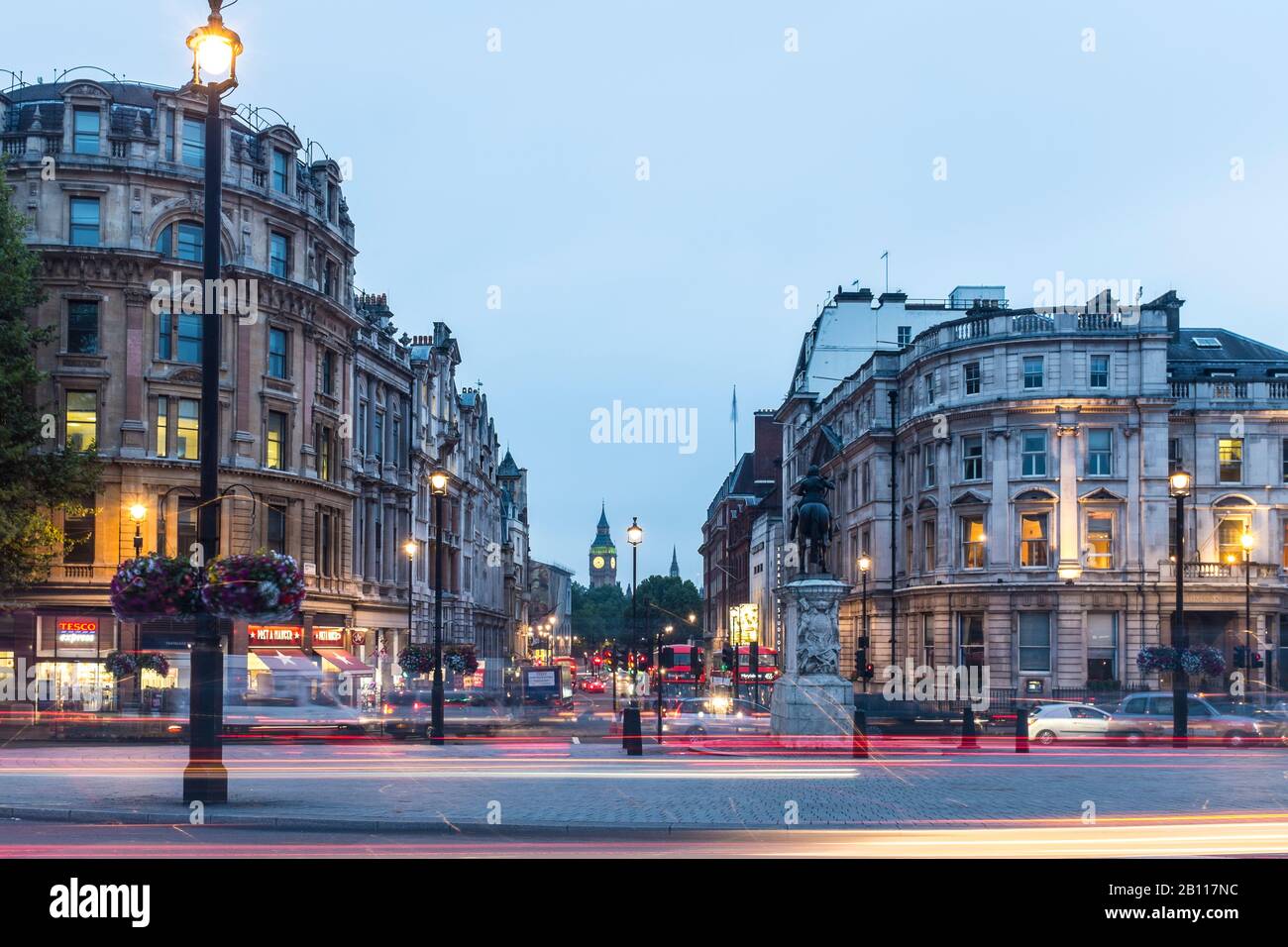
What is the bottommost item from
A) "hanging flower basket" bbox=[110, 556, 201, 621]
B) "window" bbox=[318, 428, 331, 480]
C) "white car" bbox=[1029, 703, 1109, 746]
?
"white car" bbox=[1029, 703, 1109, 746]

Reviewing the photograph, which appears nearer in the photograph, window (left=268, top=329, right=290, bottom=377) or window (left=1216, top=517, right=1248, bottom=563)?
window (left=268, top=329, right=290, bottom=377)

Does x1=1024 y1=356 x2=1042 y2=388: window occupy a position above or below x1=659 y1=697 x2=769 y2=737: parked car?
above

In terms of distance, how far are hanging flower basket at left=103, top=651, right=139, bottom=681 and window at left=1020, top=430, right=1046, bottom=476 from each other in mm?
37437

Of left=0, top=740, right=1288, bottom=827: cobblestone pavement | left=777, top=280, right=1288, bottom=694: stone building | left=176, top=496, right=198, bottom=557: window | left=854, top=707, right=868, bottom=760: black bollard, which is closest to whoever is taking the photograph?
left=0, top=740, right=1288, bottom=827: cobblestone pavement

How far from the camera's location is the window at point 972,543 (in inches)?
2488

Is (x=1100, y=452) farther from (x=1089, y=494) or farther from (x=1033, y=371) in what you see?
(x=1033, y=371)

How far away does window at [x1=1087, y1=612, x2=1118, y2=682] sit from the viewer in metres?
60.8

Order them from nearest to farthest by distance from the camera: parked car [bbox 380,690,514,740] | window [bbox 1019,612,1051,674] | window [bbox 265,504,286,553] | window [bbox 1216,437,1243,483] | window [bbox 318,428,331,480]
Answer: parked car [bbox 380,690,514,740]
window [bbox 265,504,286,553]
window [bbox 318,428,331,480]
window [bbox 1019,612,1051,674]
window [bbox 1216,437,1243,483]

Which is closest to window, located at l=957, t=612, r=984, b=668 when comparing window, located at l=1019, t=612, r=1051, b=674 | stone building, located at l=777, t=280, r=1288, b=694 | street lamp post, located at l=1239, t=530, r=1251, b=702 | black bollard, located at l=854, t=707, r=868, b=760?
stone building, located at l=777, t=280, r=1288, b=694

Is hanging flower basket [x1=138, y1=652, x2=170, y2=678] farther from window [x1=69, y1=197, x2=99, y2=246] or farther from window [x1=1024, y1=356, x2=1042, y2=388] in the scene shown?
window [x1=1024, y1=356, x2=1042, y2=388]

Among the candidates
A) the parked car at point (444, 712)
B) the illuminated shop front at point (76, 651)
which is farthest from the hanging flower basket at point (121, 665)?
the parked car at point (444, 712)
